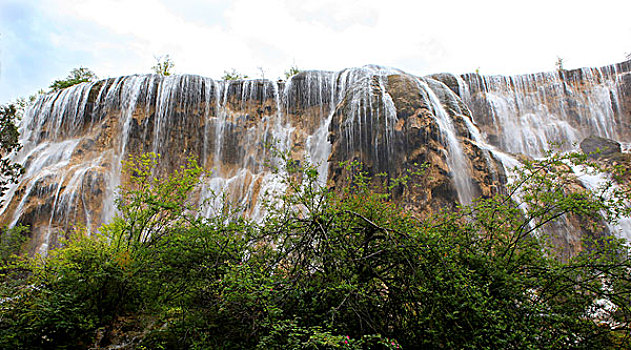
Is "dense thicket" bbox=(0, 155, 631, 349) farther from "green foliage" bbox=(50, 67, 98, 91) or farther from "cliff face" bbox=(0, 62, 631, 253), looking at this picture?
"green foliage" bbox=(50, 67, 98, 91)

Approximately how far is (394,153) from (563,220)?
5.93 m

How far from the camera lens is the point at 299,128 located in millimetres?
17672

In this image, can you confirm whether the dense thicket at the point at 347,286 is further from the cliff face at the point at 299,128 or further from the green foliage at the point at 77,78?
the green foliage at the point at 77,78

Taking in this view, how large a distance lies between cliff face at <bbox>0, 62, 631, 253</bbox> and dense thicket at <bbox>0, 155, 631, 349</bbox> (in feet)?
24.3

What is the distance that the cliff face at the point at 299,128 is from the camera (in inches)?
469

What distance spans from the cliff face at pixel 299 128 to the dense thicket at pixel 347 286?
7395 millimetres

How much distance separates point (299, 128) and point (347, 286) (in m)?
15.1

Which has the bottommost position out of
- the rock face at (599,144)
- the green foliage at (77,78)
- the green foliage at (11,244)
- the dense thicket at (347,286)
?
the dense thicket at (347,286)

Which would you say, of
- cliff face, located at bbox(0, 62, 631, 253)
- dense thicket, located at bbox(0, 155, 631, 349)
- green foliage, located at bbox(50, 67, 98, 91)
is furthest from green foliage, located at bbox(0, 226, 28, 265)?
green foliage, located at bbox(50, 67, 98, 91)

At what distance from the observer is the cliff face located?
39.1 ft

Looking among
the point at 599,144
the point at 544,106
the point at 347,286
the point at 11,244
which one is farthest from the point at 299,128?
the point at 347,286

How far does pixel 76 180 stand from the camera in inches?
610

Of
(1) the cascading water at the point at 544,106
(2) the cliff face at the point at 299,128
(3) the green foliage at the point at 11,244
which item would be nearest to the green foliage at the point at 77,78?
(2) the cliff face at the point at 299,128

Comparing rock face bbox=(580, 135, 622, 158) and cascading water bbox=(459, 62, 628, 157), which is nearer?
rock face bbox=(580, 135, 622, 158)
